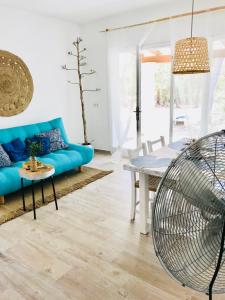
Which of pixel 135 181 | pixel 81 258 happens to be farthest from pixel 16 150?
pixel 81 258

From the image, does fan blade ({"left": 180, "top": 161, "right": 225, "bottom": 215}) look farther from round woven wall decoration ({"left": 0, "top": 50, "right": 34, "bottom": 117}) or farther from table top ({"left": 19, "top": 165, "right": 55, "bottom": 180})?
round woven wall decoration ({"left": 0, "top": 50, "right": 34, "bottom": 117})

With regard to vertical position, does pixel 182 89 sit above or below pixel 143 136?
above

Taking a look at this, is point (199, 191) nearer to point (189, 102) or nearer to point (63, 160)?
point (63, 160)

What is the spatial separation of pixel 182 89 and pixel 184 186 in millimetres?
3334

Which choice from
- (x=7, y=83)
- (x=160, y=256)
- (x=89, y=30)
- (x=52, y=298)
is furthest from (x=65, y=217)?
(x=89, y=30)

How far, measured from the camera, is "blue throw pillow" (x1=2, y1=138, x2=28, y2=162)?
3.54 m

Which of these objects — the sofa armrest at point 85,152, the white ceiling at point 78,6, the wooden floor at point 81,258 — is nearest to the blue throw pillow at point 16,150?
the sofa armrest at point 85,152

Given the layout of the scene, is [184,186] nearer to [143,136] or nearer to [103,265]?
[103,265]

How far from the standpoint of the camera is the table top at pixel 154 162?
2.05 metres

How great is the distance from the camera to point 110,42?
4520mm

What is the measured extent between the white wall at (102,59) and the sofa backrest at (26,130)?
0.98 m

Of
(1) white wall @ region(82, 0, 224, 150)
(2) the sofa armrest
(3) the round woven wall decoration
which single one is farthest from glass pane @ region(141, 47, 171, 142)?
(3) the round woven wall decoration

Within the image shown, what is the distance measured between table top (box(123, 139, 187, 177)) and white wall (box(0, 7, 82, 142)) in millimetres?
2525

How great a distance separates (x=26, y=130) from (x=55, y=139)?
46cm
